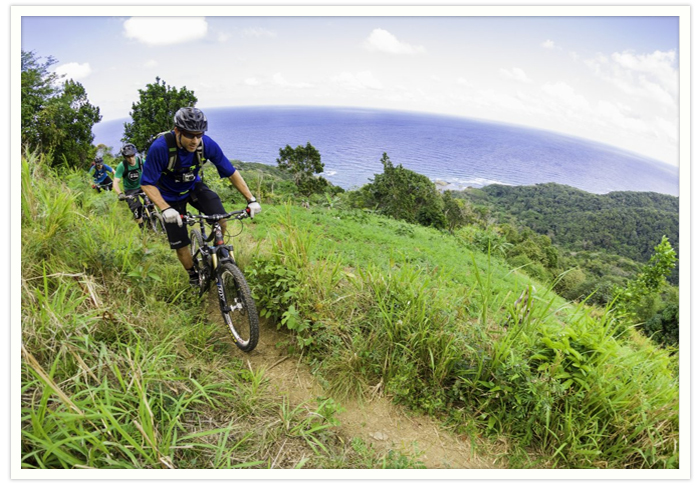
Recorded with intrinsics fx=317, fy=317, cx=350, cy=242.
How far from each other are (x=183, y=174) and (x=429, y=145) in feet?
51.4

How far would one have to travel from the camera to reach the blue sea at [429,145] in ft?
11.2

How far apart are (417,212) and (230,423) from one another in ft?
101

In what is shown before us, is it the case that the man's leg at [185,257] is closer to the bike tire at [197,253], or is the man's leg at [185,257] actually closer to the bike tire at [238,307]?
the bike tire at [197,253]

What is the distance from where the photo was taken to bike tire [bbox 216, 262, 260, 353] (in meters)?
2.87

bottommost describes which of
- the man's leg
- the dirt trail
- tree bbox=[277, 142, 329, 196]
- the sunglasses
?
the dirt trail

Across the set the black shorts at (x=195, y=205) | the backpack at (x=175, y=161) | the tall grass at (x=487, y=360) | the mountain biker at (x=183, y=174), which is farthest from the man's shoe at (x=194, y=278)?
the backpack at (x=175, y=161)

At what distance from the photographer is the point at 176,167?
3137 mm

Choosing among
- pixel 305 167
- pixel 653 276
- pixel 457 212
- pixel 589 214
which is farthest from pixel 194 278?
pixel 457 212

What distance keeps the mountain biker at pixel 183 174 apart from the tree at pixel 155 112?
52.8 ft

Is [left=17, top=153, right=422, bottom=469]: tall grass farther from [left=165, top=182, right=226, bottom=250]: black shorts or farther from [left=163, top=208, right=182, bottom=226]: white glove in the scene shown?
[left=163, top=208, right=182, bottom=226]: white glove

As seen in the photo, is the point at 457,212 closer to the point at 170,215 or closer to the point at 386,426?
the point at 386,426

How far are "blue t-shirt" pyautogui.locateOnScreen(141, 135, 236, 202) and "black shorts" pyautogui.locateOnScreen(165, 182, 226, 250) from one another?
0.25 ft

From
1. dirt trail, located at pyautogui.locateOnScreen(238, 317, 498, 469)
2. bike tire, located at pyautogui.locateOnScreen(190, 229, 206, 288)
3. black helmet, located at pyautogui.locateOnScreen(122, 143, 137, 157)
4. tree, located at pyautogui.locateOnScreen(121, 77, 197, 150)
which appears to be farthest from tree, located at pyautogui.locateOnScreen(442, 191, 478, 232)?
dirt trail, located at pyautogui.locateOnScreen(238, 317, 498, 469)
